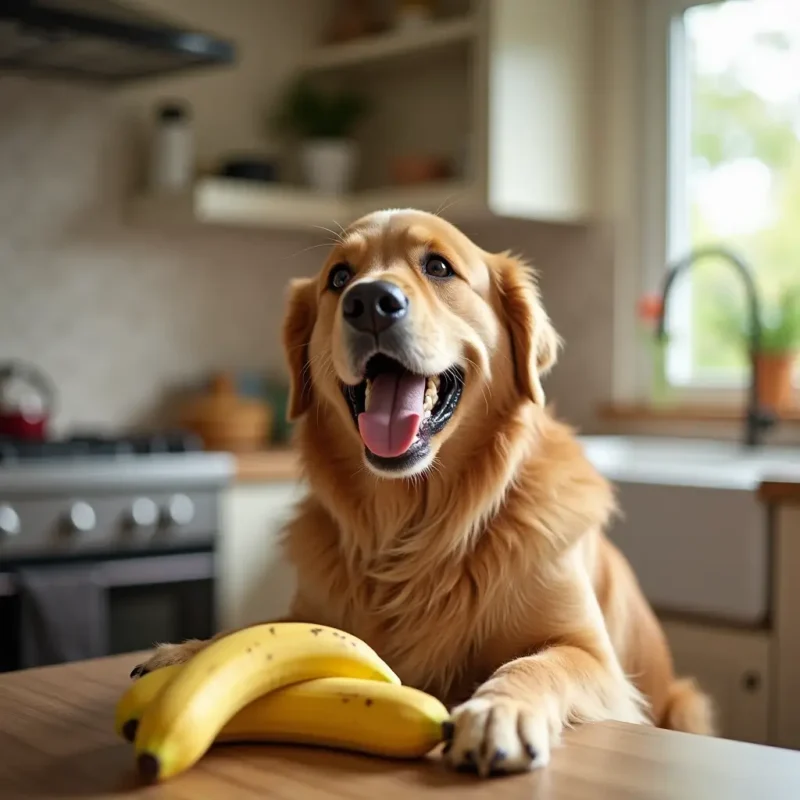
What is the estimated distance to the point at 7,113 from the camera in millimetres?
3055

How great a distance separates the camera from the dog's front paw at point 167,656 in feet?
3.60

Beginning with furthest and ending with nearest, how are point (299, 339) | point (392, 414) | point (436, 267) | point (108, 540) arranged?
point (108, 540) → point (299, 339) → point (436, 267) → point (392, 414)

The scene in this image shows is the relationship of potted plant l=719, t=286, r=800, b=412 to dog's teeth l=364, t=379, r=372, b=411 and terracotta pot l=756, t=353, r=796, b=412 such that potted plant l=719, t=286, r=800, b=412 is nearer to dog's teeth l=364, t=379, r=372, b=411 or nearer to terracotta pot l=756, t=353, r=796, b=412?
terracotta pot l=756, t=353, r=796, b=412

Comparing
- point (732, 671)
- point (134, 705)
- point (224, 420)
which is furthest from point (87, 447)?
point (134, 705)

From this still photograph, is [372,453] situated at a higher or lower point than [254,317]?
lower

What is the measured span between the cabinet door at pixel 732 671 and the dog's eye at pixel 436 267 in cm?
118

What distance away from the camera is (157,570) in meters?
2.59

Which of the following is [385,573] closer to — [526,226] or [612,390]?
[612,390]

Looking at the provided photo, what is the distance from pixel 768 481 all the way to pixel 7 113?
7.33ft

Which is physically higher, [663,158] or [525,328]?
[663,158]

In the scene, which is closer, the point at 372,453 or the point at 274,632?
the point at 274,632

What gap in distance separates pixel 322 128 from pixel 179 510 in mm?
1505

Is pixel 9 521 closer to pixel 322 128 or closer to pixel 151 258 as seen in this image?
pixel 151 258

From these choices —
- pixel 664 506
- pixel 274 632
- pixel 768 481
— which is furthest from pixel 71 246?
pixel 274 632
